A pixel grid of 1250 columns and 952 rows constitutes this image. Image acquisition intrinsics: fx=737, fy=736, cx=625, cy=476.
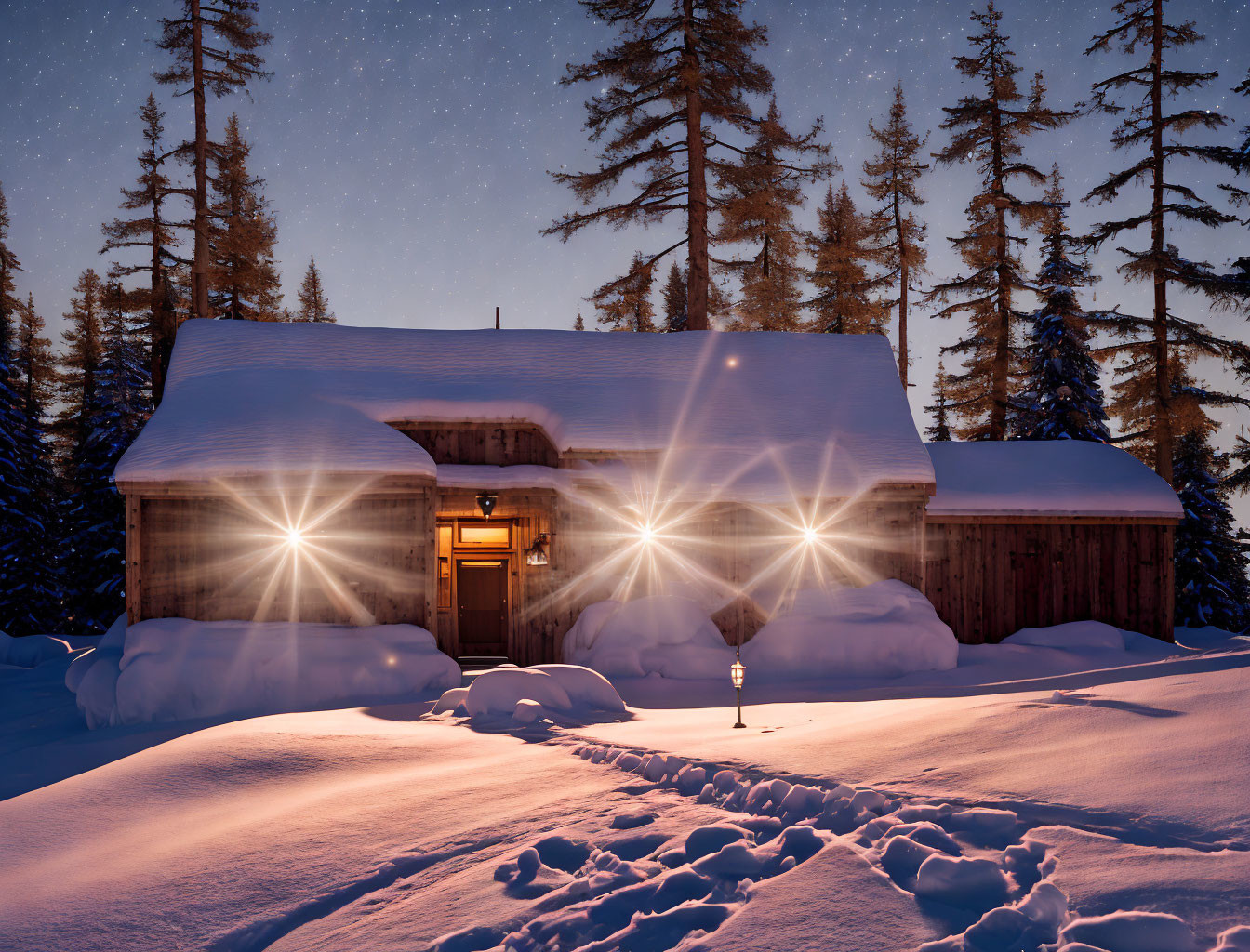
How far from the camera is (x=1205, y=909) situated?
259cm

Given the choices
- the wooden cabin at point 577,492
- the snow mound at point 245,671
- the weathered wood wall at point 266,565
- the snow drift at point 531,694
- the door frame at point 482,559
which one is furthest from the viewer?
the door frame at point 482,559

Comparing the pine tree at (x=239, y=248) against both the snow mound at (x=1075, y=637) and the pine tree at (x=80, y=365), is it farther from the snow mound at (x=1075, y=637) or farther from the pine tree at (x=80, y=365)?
the snow mound at (x=1075, y=637)

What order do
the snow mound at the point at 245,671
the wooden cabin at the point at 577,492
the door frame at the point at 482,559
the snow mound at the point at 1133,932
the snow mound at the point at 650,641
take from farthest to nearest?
the door frame at the point at 482,559 → the snow mound at the point at 650,641 → the wooden cabin at the point at 577,492 → the snow mound at the point at 245,671 → the snow mound at the point at 1133,932

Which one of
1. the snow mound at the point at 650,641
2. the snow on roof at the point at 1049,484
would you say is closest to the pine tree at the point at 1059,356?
the snow on roof at the point at 1049,484

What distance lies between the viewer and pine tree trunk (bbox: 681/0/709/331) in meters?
18.8

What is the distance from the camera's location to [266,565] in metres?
11.7

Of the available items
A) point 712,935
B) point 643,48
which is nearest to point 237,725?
point 712,935

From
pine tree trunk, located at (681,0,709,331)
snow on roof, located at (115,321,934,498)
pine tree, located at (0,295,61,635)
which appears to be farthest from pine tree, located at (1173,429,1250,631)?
pine tree, located at (0,295,61,635)

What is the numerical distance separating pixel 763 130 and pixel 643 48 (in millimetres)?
3682

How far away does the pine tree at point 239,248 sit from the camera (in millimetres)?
21016

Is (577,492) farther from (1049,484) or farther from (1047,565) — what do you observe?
(1049,484)

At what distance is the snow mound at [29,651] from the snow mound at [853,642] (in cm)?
1536

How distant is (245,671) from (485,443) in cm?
544

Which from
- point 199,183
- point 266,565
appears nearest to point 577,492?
point 266,565
